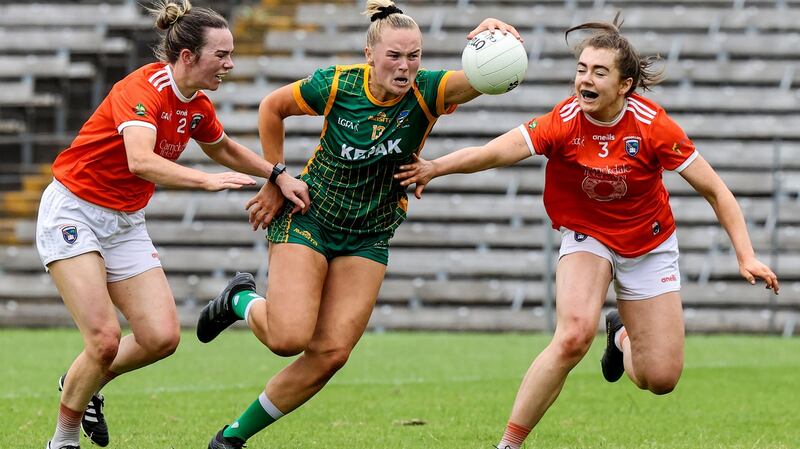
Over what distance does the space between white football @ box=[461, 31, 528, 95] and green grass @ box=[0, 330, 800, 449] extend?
191cm

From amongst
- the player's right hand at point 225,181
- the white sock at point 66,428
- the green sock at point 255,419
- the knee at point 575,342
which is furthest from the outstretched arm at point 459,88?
the white sock at point 66,428

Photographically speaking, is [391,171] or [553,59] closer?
[391,171]

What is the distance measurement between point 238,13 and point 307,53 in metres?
1.82

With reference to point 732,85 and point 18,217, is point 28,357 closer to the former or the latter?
point 18,217

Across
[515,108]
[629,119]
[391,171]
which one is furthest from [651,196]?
[515,108]

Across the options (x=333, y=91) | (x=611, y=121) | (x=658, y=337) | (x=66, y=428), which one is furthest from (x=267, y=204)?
(x=658, y=337)

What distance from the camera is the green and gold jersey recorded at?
232 inches

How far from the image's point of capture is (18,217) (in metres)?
15.4

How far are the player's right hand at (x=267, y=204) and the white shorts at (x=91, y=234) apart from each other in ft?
1.92

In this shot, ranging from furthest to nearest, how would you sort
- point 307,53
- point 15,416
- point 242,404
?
point 307,53, point 242,404, point 15,416

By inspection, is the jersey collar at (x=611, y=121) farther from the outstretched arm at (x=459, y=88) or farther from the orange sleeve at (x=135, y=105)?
the orange sleeve at (x=135, y=105)

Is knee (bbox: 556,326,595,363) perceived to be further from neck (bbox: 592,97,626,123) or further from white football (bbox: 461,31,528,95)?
white football (bbox: 461,31,528,95)

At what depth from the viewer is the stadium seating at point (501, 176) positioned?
1440cm

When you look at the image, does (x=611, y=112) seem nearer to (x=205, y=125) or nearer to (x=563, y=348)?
(x=563, y=348)
